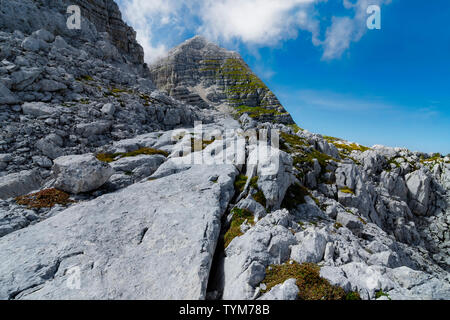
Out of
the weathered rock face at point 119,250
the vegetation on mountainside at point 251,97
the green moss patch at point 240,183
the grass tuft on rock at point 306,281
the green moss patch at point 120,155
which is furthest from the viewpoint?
the vegetation on mountainside at point 251,97

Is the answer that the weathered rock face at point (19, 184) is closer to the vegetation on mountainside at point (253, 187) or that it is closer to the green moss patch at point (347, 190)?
the vegetation on mountainside at point (253, 187)

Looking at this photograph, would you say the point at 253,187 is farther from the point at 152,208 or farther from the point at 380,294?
the point at 380,294

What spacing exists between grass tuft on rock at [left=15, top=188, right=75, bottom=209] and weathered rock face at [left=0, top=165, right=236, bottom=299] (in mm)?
2693

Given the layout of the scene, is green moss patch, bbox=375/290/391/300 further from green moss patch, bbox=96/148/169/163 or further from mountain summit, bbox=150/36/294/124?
mountain summit, bbox=150/36/294/124

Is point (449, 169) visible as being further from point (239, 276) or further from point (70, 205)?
point (70, 205)

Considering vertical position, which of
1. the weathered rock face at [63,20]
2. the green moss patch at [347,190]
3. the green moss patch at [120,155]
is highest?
the weathered rock face at [63,20]

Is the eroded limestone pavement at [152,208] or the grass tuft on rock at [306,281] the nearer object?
the grass tuft on rock at [306,281]

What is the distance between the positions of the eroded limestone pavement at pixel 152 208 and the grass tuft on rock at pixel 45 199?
4.8 inches

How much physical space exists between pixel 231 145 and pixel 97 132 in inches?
1036

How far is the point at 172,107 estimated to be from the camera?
60938mm

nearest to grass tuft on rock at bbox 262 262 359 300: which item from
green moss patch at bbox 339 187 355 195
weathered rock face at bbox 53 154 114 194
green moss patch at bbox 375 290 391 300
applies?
green moss patch at bbox 375 290 391 300

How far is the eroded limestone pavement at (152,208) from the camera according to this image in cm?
1055

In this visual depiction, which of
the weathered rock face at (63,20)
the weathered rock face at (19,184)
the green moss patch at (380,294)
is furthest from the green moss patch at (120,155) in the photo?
the weathered rock face at (63,20)

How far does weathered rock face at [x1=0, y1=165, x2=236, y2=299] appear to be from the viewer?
397 inches
